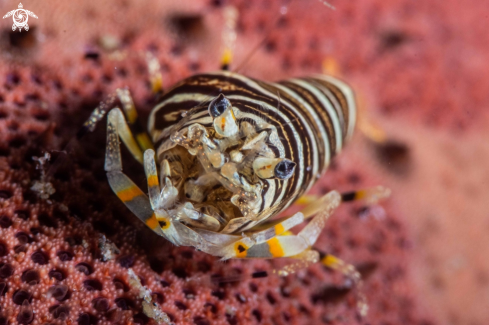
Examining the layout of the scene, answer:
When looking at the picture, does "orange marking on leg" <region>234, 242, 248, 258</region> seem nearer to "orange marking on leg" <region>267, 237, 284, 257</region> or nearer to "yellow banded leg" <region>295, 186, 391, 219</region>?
"orange marking on leg" <region>267, 237, 284, 257</region>

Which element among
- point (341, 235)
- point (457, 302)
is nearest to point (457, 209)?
point (457, 302)

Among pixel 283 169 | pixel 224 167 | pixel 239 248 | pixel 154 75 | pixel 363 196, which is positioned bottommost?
pixel 363 196

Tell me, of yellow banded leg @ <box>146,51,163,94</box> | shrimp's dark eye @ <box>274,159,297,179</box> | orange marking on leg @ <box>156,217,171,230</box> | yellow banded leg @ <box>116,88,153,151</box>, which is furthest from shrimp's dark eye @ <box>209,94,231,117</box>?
yellow banded leg @ <box>146,51,163,94</box>

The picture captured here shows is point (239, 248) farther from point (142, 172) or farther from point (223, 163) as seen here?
point (142, 172)

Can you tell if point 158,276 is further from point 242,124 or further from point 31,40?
point 31,40

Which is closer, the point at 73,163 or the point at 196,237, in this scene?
the point at 196,237

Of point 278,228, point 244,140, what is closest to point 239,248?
point 278,228
